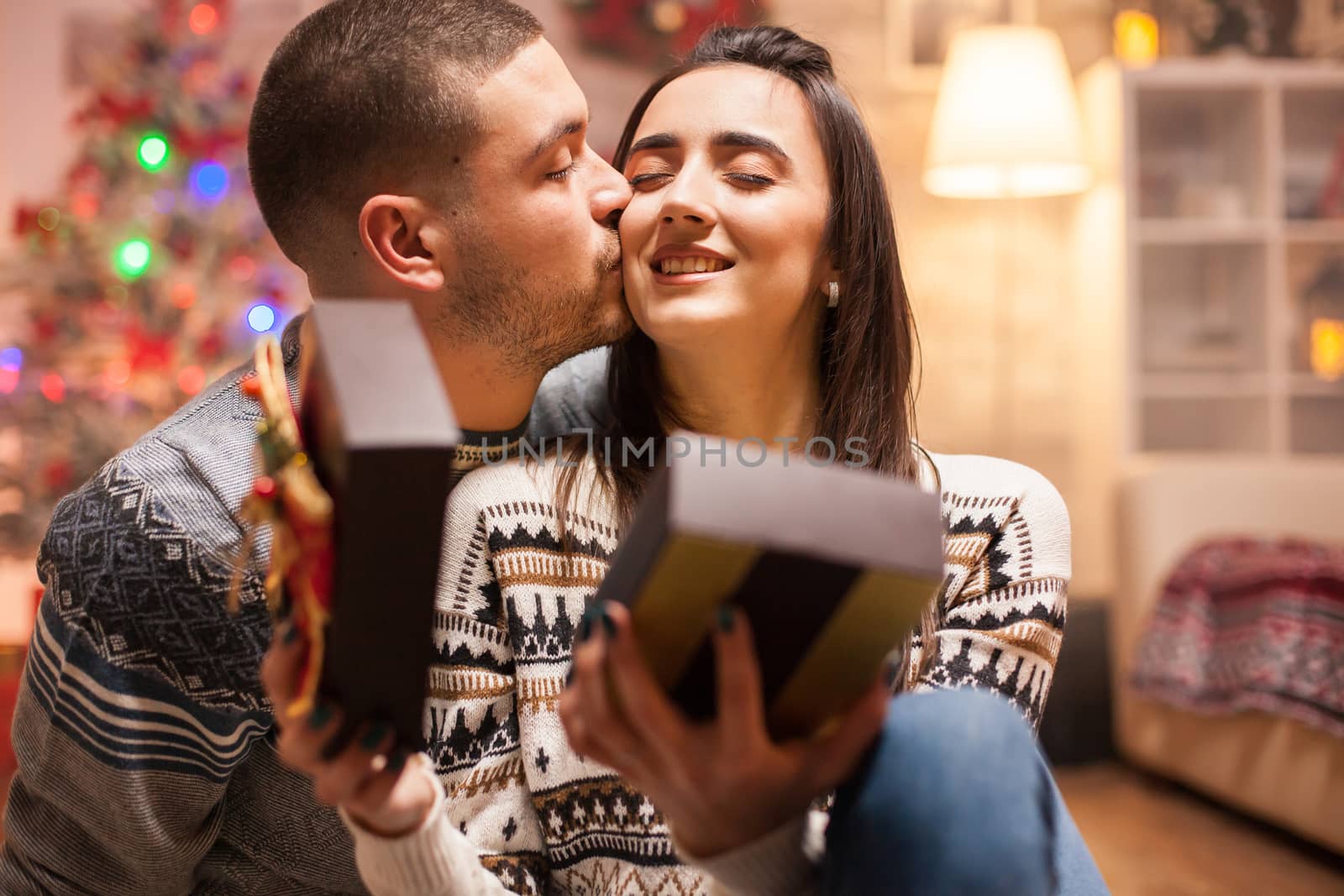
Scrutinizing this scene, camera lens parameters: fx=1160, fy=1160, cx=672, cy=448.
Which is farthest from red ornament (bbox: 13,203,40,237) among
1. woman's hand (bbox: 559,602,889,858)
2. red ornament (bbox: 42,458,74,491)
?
woman's hand (bbox: 559,602,889,858)

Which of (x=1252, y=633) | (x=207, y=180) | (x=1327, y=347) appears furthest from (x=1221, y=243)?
(x=207, y=180)

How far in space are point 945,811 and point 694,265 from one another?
0.72 m

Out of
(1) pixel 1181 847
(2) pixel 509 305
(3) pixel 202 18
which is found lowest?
(1) pixel 1181 847

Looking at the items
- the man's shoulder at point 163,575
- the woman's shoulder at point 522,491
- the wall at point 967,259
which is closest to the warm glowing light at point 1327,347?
the wall at point 967,259

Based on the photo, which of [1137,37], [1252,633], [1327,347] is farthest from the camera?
[1137,37]

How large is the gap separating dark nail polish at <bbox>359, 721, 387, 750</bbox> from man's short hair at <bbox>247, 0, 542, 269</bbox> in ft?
2.35

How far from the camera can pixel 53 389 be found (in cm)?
328

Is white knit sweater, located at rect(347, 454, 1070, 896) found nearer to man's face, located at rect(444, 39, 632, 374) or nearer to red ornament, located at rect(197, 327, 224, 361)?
man's face, located at rect(444, 39, 632, 374)

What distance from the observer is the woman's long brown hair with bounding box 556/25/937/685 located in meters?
1.39

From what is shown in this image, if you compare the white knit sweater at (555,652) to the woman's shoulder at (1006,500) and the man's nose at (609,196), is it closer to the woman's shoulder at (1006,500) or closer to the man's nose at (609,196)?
the woman's shoulder at (1006,500)

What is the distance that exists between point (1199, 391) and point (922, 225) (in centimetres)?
109

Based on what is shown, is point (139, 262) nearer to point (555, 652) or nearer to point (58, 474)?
point (58, 474)

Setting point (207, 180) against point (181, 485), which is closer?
point (181, 485)

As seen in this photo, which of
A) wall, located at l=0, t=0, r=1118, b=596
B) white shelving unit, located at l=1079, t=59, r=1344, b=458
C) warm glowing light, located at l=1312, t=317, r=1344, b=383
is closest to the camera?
white shelving unit, located at l=1079, t=59, r=1344, b=458
